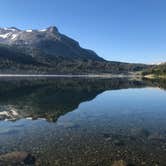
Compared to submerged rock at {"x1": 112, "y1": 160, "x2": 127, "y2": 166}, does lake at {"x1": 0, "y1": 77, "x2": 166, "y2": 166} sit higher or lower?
lower

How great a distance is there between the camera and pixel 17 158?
2692 centimetres

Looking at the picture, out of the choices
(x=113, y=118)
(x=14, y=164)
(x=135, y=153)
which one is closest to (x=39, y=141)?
(x=14, y=164)

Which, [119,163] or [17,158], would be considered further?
[17,158]

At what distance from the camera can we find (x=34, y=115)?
53.6 m

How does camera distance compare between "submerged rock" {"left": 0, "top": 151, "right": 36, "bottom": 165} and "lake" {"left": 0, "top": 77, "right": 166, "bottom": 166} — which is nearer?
"submerged rock" {"left": 0, "top": 151, "right": 36, "bottom": 165}

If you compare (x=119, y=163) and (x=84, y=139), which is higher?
(x=119, y=163)

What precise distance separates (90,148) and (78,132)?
24.6 ft

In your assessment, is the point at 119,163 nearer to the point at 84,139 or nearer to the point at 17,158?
the point at 17,158

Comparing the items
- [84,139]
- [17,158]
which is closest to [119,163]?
[17,158]

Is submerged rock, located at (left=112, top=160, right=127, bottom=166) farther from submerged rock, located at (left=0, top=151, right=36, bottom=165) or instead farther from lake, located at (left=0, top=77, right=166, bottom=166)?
submerged rock, located at (left=0, top=151, right=36, bottom=165)

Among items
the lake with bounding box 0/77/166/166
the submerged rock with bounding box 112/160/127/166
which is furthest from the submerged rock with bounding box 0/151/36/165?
the submerged rock with bounding box 112/160/127/166

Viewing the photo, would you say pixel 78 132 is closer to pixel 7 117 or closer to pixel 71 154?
pixel 71 154

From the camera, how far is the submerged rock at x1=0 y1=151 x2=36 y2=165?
26359 millimetres

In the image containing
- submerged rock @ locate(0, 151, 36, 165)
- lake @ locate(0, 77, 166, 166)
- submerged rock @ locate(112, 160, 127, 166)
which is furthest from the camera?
lake @ locate(0, 77, 166, 166)
